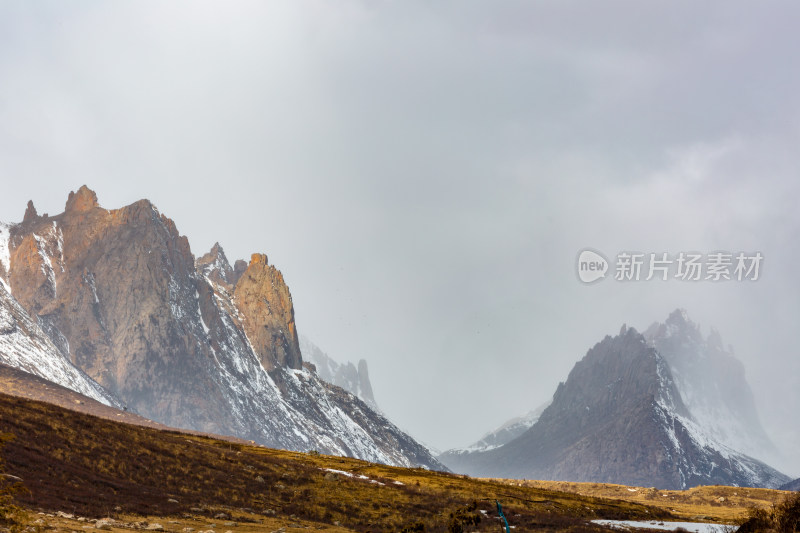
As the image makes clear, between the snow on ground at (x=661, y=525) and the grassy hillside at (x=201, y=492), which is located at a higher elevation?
the snow on ground at (x=661, y=525)

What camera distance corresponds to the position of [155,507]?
57.4 m

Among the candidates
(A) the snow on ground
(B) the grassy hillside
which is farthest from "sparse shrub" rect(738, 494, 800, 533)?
(A) the snow on ground

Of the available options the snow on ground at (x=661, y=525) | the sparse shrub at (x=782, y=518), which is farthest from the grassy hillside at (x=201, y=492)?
the sparse shrub at (x=782, y=518)

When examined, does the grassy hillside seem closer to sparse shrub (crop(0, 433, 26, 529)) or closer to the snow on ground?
the snow on ground

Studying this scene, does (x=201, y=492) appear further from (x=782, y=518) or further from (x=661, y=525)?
(x=782, y=518)

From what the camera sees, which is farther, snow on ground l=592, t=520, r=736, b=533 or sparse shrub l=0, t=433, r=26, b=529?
snow on ground l=592, t=520, r=736, b=533

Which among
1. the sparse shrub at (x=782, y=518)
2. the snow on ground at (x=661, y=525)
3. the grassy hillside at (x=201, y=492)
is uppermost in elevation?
the sparse shrub at (x=782, y=518)

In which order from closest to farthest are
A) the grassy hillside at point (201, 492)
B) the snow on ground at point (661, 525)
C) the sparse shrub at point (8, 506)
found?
1. the sparse shrub at point (8, 506)
2. the grassy hillside at point (201, 492)
3. the snow on ground at point (661, 525)

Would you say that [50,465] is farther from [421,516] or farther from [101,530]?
[421,516]

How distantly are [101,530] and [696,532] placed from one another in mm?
59510

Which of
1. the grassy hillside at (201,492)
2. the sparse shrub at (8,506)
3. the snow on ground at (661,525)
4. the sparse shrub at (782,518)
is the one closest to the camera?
the sparse shrub at (8,506)

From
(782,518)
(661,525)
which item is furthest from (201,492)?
(782,518)

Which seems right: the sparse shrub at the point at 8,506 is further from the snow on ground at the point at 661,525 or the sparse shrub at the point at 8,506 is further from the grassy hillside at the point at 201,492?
the snow on ground at the point at 661,525

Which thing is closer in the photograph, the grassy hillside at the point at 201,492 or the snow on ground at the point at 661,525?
the grassy hillside at the point at 201,492
